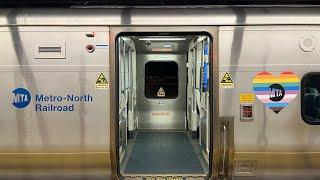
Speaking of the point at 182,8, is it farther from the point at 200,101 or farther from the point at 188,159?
the point at 200,101

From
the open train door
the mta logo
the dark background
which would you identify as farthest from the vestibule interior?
the mta logo

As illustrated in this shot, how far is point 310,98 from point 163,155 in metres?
2.46

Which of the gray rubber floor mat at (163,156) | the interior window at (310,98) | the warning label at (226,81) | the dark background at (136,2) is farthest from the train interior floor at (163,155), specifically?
the dark background at (136,2)

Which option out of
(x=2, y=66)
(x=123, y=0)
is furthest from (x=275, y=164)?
(x=2, y=66)

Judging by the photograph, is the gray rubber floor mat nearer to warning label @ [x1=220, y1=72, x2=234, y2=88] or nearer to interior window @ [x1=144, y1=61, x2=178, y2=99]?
interior window @ [x1=144, y1=61, x2=178, y2=99]

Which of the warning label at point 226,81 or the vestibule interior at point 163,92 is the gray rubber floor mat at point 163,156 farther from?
the warning label at point 226,81

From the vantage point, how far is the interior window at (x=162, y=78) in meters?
8.72

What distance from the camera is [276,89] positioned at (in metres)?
3.94

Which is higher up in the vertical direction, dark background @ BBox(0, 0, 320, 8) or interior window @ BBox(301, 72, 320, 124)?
dark background @ BBox(0, 0, 320, 8)

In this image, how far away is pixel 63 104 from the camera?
395 centimetres

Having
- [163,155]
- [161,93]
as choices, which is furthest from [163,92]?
[163,155]

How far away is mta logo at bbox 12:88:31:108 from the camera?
3943 millimetres

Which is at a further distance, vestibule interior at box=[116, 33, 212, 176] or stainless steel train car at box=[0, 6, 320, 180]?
vestibule interior at box=[116, 33, 212, 176]

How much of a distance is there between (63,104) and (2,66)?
728 millimetres
